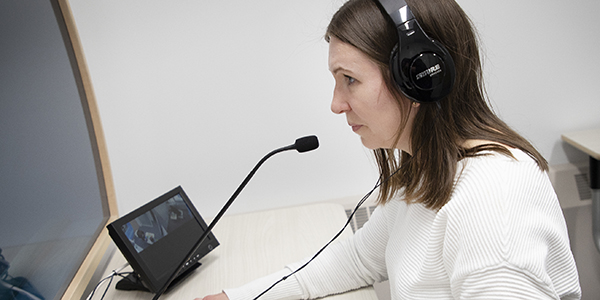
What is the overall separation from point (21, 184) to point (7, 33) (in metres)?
0.32

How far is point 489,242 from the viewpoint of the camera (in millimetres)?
616

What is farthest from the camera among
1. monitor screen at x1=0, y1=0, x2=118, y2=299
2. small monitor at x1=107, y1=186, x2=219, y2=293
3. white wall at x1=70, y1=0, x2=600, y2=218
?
white wall at x1=70, y1=0, x2=600, y2=218

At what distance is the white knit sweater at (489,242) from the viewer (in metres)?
0.60

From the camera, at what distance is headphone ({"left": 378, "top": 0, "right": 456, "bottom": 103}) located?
0.68 metres

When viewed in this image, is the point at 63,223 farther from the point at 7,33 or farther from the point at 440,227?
the point at 440,227

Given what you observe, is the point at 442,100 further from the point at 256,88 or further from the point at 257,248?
the point at 256,88

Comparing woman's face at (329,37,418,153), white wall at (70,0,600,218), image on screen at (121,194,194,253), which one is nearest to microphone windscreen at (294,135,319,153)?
woman's face at (329,37,418,153)

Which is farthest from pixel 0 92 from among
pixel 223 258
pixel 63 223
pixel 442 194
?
pixel 442 194

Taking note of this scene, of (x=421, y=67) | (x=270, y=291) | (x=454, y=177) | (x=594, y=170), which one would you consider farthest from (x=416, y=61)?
(x=594, y=170)

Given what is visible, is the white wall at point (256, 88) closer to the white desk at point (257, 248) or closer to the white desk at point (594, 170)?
the white desk at point (594, 170)

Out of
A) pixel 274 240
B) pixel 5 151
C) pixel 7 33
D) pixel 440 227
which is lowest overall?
pixel 274 240

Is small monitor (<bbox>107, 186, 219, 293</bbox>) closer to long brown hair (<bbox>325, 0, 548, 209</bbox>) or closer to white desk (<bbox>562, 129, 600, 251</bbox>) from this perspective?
long brown hair (<bbox>325, 0, 548, 209</bbox>)

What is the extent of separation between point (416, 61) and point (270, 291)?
558 millimetres

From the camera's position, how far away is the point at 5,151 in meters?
0.85
